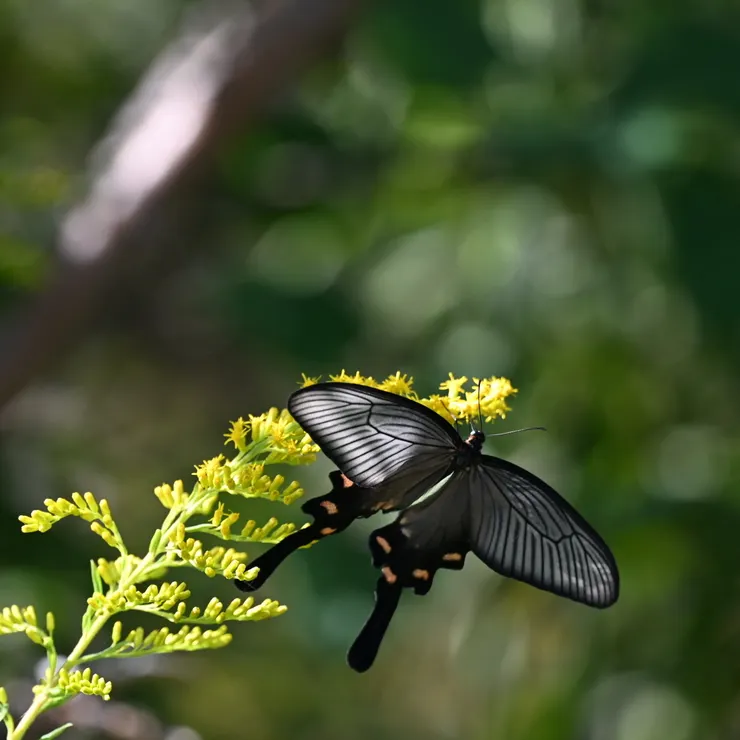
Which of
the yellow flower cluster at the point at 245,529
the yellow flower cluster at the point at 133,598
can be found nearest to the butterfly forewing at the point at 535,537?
the yellow flower cluster at the point at 245,529

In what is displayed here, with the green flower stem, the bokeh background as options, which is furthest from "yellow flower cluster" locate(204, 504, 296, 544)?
the bokeh background

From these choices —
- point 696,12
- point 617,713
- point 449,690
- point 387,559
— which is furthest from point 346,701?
point 387,559

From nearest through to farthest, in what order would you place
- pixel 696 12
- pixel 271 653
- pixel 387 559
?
1. pixel 387 559
2. pixel 696 12
3. pixel 271 653

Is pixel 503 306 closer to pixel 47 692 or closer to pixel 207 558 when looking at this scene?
pixel 207 558

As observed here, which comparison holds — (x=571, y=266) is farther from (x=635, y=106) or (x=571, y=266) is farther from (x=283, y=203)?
(x=283, y=203)

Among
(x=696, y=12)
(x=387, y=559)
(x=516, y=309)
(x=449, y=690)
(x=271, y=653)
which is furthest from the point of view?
(x=449, y=690)

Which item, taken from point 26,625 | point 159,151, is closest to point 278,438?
point 26,625
